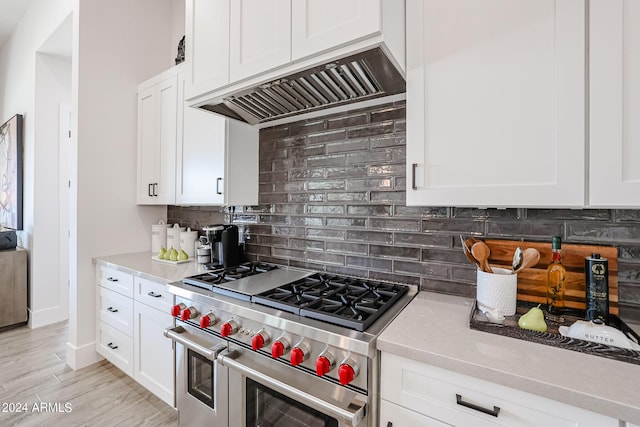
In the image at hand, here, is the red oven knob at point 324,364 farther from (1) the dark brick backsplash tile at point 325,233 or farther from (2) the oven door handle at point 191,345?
(1) the dark brick backsplash tile at point 325,233

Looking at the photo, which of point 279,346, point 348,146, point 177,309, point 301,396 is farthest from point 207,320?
point 348,146

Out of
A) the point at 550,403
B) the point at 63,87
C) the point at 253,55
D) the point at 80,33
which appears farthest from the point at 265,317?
the point at 63,87

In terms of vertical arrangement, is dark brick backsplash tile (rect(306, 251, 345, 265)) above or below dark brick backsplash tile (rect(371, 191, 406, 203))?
below

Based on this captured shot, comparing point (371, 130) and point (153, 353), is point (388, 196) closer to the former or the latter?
point (371, 130)

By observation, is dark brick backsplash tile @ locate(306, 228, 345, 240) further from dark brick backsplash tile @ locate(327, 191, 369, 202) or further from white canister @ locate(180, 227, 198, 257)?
white canister @ locate(180, 227, 198, 257)

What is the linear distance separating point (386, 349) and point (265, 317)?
51 cm

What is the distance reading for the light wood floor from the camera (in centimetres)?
176

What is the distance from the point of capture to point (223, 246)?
6.35 ft

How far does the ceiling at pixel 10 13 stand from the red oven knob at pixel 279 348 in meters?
4.50

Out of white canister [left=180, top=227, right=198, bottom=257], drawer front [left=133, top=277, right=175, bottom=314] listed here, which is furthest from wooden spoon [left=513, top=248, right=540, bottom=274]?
white canister [left=180, top=227, right=198, bottom=257]

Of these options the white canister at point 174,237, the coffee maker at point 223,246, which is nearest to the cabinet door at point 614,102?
the coffee maker at point 223,246

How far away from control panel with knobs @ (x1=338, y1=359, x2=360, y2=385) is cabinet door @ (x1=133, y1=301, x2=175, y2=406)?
1183 mm

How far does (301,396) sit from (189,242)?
1.74 m

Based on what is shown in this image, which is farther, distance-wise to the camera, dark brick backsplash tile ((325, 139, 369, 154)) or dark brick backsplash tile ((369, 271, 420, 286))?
dark brick backsplash tile ((325, 139, 369, 154))
